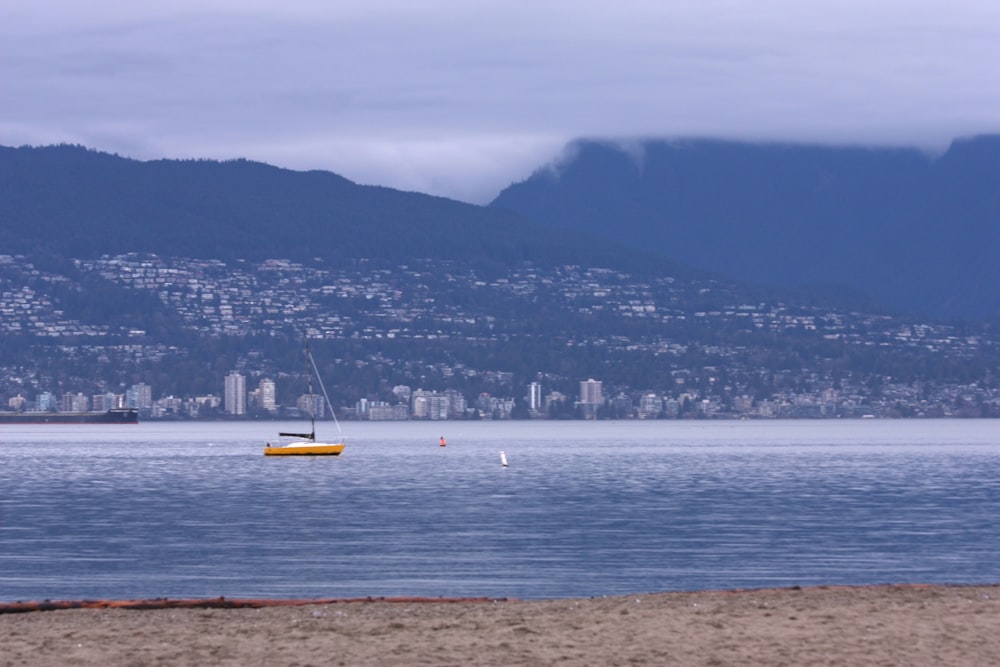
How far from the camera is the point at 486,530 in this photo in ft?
174

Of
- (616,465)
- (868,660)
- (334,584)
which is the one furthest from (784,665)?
(616,465)

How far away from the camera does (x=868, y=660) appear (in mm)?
20344

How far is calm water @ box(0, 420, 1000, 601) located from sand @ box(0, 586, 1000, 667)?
11465 millimetres

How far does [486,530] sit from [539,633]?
102 ft

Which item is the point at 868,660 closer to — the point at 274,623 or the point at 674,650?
the point at 674,650

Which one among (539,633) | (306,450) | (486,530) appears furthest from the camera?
(306,450)

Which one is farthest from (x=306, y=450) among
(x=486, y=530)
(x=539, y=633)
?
(x=539, y=633)

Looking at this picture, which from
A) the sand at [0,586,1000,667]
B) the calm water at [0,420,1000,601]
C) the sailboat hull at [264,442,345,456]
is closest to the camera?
the sand at [0,586,1000,667]

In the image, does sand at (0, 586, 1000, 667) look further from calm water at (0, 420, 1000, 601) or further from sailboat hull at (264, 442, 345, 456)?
sailboat hull at (264, 442, 345, 456)

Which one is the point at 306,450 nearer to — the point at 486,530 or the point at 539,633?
the point at 486,530

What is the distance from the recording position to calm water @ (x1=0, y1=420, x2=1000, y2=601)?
3862 cm

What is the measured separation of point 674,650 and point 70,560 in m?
26.2

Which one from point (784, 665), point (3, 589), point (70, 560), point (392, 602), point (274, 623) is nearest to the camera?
point (784, 665)

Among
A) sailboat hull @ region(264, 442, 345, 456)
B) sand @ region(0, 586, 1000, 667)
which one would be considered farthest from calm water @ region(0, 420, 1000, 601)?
sailboat hull @ region(264, 442, 345, 456)
